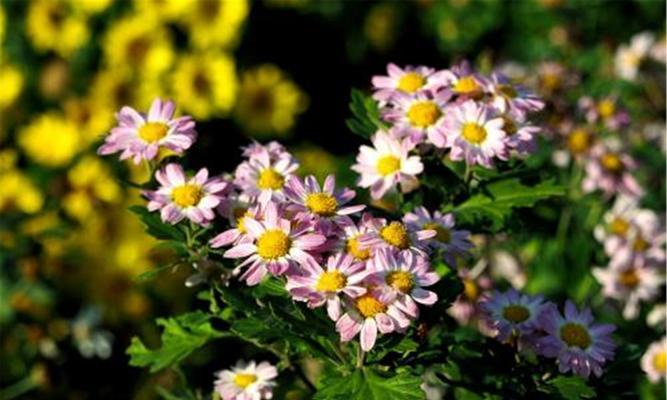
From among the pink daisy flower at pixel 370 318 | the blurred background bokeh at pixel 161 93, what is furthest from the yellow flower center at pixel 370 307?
the blurred background bokeh at pixel 161 93

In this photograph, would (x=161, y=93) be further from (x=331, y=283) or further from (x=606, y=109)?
(x=331, y=283)

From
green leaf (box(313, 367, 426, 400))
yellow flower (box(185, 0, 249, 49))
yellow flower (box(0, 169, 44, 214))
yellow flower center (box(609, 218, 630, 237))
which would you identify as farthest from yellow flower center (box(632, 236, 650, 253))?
yellow flower (box(185, 0, 249, 49))

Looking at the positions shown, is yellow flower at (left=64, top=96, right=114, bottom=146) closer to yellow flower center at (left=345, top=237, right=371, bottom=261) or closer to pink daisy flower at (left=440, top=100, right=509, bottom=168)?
pink daisy flower at (left=440, top=100, right=509, bottom=168)

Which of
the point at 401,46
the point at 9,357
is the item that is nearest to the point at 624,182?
the point at 9,357

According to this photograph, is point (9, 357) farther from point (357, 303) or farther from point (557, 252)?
point (357, 303)

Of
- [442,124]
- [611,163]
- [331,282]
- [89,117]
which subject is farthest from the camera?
[89,117]

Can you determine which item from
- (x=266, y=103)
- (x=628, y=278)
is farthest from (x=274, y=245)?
(x=266, y=103)

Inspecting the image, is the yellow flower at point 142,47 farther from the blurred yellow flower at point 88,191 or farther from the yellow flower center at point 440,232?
the yellow flower center at point 440,232
